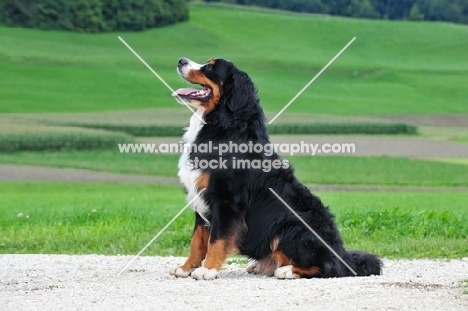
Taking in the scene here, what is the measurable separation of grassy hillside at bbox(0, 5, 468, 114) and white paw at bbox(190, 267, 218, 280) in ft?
121

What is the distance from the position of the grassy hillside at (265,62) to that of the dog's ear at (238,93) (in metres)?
36.9

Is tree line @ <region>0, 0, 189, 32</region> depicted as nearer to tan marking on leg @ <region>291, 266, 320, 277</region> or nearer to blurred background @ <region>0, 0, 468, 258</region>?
blurred background @ <region>0, 0, 468, 258</region>

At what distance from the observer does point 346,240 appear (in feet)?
40.4

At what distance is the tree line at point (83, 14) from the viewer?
178 ft

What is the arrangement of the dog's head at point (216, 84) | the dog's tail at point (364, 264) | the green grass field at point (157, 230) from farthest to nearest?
the green grass field at point (157, 230) < the dog's tail at point (364, 264) < the dog's head at point (216, 84)

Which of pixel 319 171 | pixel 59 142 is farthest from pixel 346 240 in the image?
pixel 59 142

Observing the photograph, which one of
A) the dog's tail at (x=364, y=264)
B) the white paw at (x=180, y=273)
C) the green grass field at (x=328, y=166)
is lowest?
the green grass field at (x=328, y=166)

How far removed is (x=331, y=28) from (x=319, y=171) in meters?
33.6

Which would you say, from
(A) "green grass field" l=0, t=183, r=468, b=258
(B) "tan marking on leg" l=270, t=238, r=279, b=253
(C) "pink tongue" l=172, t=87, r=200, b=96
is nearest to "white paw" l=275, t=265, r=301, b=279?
(B) "tan marking on leg" l=270, t=238, r=279, b=253

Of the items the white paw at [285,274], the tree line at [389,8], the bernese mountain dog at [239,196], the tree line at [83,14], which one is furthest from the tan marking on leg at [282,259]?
the tree line at [389,8]

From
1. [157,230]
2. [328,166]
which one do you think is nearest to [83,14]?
[328,166]

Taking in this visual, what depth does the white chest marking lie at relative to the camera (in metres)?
8.80

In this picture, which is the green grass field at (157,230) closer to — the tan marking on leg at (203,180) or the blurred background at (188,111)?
the blurred background at (188,111)

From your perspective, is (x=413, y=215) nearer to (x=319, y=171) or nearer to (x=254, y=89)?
(x=254, y=89)
